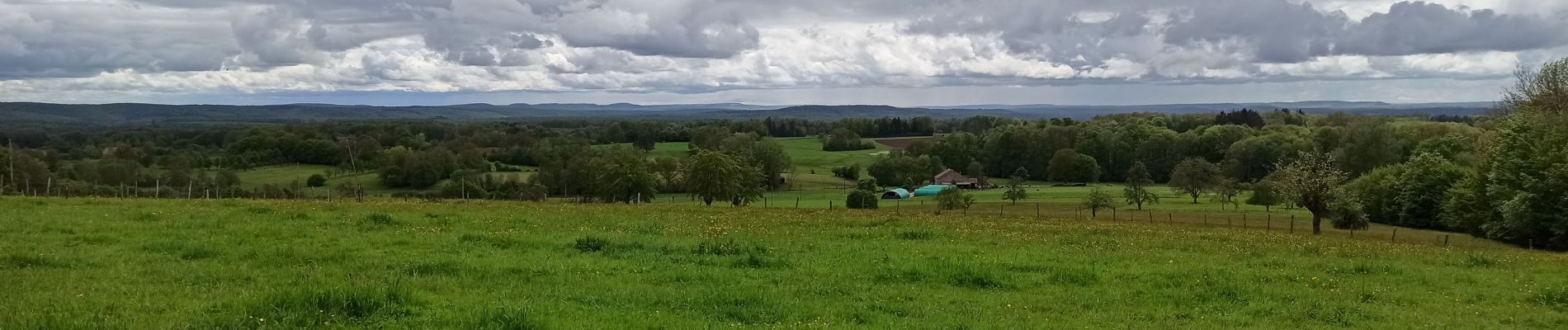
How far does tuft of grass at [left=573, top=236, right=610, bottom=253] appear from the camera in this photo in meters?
17.5

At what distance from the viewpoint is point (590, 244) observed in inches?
698

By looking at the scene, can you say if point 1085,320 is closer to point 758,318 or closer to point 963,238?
point 758,318

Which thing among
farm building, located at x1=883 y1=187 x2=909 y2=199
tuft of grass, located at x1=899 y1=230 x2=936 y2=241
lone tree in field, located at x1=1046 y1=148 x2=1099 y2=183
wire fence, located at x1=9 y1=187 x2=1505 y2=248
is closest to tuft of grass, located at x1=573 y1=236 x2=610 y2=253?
tuft of grass, located at x1=899 y1=230 x2=936 y2=241

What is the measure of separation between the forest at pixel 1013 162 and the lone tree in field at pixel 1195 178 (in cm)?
24

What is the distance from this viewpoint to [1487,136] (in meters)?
60.5

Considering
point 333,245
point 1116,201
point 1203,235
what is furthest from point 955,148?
point 333,245

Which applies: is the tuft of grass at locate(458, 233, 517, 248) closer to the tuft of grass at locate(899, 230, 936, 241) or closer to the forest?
the tuft of grass at locate(899, 230, 936, 241)

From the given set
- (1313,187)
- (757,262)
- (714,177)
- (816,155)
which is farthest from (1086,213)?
(816,155)

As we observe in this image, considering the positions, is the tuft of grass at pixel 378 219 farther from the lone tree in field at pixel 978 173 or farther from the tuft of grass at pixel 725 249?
the lone tree in field at pixel 978 173

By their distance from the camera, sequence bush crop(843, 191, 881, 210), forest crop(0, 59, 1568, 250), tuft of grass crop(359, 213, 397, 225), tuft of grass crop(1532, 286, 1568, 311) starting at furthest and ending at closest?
1. bush crop(843, 191, 881, 210)
2. forest crop(0, 59, 1568, 250)
3. tuft of grass crop(359, 213, 397, 225)
4. tuft of grass crop(1532, 286, 1568, 311)

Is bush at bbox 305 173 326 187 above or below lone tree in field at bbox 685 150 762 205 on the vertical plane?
below

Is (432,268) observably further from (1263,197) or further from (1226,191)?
(1226,191)

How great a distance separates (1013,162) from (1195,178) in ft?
188

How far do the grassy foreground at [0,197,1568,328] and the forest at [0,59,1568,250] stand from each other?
27473mm
